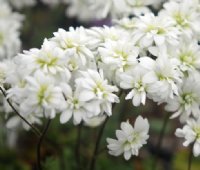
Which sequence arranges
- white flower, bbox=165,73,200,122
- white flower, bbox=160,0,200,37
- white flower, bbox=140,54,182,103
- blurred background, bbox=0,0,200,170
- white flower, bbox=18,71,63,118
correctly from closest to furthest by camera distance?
white flower, bbox=18,71,63,118
white flower, bbox=140,54,182,103
white flower, bbox=165,73,200,122
white flower, bbox=160,0,200,37
blurred background, bbox=0,0,200,170

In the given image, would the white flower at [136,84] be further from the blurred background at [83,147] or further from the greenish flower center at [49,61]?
the blurred background at [83,147]

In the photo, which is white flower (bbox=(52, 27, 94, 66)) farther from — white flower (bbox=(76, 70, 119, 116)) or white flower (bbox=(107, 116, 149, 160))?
white flower (bbox=(107, 116, 149, 160))

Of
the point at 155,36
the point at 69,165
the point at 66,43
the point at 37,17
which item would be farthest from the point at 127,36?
the point at 37,17

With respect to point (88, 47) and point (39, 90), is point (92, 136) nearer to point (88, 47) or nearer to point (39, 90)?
point (88, 47)

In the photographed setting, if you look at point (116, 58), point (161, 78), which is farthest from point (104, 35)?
point (161, 78)

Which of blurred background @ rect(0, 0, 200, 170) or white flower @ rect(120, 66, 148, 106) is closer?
white flower @ rect(120, 66, 148, 106)

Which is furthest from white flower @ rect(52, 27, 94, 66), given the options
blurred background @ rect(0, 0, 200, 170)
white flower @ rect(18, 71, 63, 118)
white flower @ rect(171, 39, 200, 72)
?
blurred background @ rect(0, 0, 200, 170)

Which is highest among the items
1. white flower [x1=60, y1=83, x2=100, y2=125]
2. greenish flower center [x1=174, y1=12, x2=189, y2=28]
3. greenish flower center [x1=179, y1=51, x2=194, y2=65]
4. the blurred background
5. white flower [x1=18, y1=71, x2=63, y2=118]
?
white flower [x1=18, y1=71, x2=63, y2=118]
